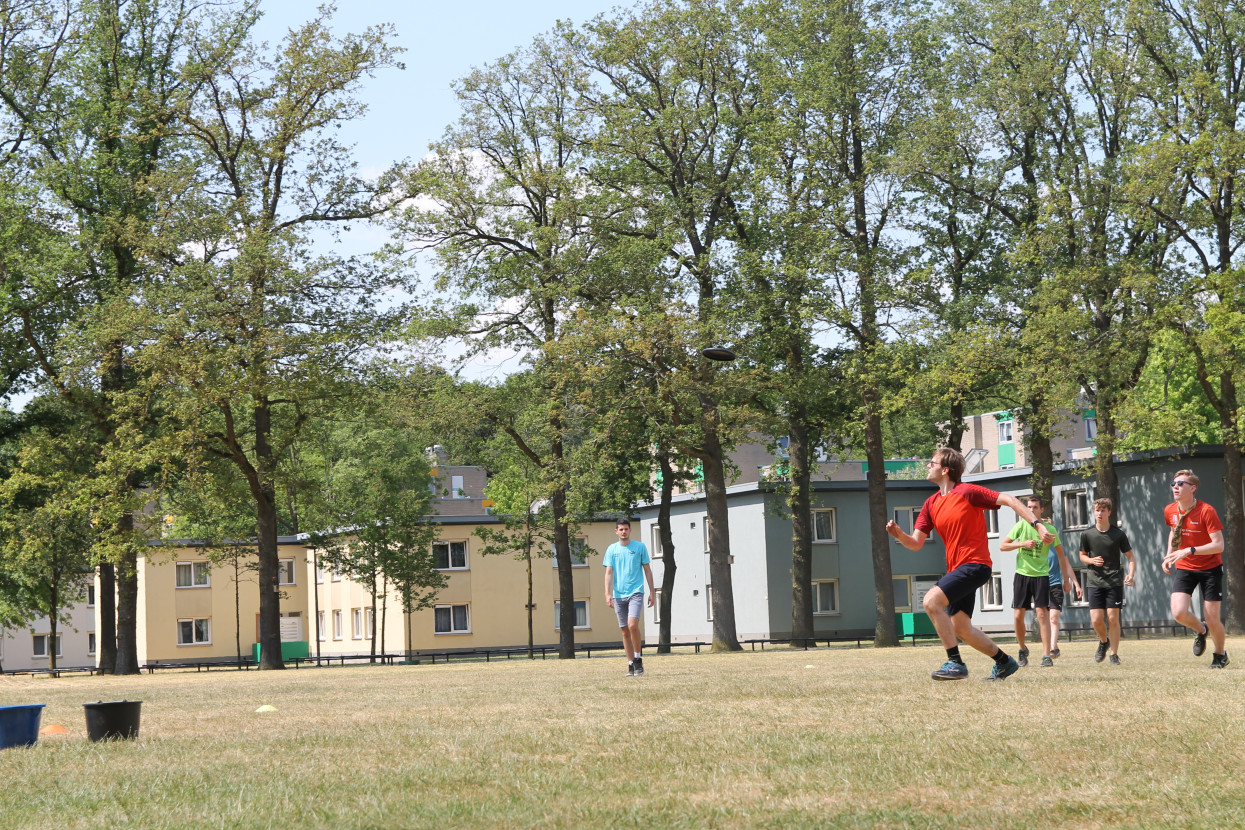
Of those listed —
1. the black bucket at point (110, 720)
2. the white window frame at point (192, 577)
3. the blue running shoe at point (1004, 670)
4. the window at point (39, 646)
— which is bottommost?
the window at point (39, 646)

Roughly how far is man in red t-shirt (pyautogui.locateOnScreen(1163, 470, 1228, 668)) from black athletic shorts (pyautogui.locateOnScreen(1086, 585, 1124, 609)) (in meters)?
1.72

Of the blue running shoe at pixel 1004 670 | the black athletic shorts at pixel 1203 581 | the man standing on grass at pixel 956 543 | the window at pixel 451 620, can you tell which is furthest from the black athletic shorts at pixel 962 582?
the window at pixel 451 620

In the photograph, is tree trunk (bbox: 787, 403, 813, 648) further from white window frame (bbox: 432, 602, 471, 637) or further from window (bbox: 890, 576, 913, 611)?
white window frame (bbox: 432, 602, 471, 637)

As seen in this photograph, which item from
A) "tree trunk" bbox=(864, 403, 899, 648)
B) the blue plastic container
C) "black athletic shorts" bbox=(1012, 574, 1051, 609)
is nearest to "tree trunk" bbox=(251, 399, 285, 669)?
"tree trunk" bbox=(864, 403, 899, 648)

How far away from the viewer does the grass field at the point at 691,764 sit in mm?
5688

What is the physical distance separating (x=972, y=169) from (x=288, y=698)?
3156 cm

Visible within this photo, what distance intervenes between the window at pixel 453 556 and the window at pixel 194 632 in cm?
1403

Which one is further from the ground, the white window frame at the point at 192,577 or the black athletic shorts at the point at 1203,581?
the white window frame at the point at 192,577

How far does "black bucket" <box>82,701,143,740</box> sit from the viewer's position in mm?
9703

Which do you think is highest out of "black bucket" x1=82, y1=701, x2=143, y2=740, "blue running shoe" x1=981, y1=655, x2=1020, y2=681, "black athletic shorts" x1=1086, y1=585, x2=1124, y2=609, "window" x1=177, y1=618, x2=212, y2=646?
"black athletic shorts" x1=1086, y1=585, x2=1124, y2=609

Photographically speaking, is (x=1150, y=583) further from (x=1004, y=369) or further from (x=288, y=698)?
(x=288, y=698)

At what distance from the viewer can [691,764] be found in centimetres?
718

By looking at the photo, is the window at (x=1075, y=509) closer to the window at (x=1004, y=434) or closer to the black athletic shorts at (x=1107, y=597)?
the window at (x=1004, y=434)

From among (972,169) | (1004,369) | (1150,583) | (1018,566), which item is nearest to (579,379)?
(1004,369)
